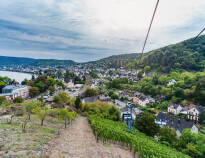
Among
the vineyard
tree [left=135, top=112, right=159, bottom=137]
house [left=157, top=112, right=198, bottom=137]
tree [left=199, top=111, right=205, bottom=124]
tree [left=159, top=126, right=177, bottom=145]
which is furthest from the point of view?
tree [left=199, top=111, right=205, bottom=124]

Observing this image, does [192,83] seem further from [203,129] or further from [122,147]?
[122,147]

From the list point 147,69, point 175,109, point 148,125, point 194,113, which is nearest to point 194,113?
point 194,113

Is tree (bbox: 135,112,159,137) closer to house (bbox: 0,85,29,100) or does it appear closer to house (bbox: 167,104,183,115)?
house (bbox: 167,104,183,115)

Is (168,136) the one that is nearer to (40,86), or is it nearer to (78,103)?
(78,103)

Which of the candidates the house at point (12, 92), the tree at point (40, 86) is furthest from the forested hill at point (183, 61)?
the house at point (12, 92)

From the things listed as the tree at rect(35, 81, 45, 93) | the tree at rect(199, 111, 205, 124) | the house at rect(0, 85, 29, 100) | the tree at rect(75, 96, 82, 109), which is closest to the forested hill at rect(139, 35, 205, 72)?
the tree at rect(199, 111, 205, 124)

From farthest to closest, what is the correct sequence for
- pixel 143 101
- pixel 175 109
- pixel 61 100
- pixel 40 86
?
pixel 40 86 → pixel 143 101 → pixel 175 109 → pixel 61 100

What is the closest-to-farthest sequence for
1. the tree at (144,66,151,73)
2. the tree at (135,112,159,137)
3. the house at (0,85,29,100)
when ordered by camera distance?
the tree at (135,112,159,137), the house at (0,85,29,100), the tree at (144,66,151,73)

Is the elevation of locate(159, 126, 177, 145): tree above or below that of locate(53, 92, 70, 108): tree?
below

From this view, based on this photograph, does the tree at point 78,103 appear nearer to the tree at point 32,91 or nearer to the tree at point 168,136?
the tree at point 168,136

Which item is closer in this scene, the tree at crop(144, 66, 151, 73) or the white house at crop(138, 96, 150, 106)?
the white house at crop(138, 96, 150, 106)

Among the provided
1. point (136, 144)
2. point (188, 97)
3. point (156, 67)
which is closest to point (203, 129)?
point (188, 97)
